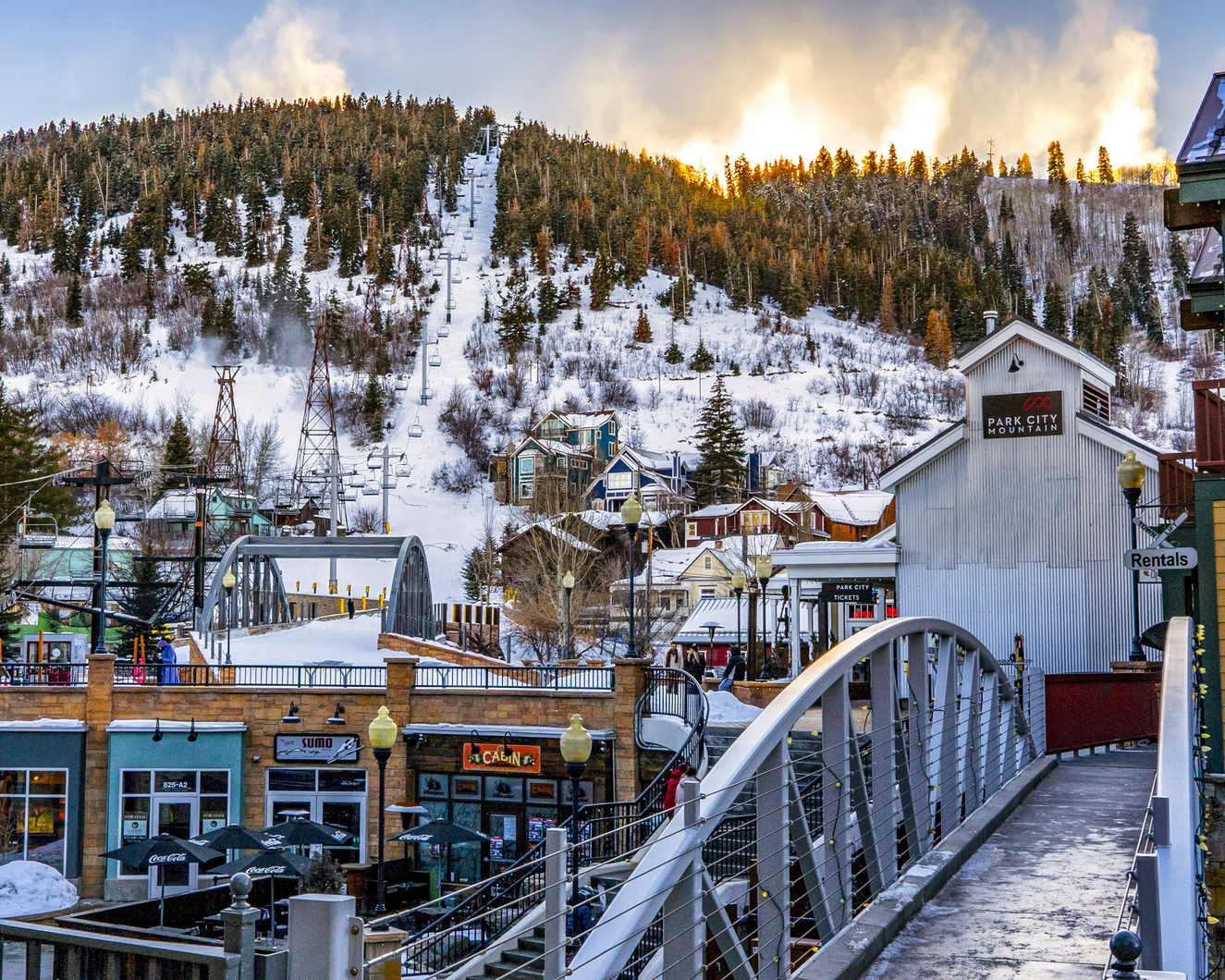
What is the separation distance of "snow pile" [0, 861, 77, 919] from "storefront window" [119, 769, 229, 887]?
152 inches

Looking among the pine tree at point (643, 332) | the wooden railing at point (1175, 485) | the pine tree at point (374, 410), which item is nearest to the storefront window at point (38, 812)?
the wooden railing at point (1175, 485)

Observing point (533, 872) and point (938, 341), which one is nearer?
point (533, 872)

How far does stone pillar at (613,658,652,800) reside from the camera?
937 inches

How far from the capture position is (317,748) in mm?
25109

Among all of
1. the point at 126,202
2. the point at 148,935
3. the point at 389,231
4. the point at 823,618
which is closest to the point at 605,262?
the point at 389,231

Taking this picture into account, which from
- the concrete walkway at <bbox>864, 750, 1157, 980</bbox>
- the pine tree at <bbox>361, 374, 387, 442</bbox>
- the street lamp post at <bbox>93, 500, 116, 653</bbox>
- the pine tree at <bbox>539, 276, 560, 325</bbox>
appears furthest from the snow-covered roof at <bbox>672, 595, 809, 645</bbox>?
the pine tree at <bbox>539, 276, 560, 325</bbox>

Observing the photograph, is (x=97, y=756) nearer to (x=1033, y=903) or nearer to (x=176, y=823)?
(x=176, y=823)

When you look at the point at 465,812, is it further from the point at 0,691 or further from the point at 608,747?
the point at 0,691

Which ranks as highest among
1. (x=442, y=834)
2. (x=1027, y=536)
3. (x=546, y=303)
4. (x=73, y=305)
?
(x=73, y=305)

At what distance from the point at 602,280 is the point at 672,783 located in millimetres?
129620

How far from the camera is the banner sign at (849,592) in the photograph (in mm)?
28875

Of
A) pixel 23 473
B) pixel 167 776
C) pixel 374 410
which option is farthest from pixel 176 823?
pixel 374 410

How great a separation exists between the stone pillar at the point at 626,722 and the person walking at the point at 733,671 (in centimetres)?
427

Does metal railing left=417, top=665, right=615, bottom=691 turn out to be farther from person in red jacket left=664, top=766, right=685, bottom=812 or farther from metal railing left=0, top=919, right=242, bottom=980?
metal railing left=0, top=919, right=242, bottom=980
